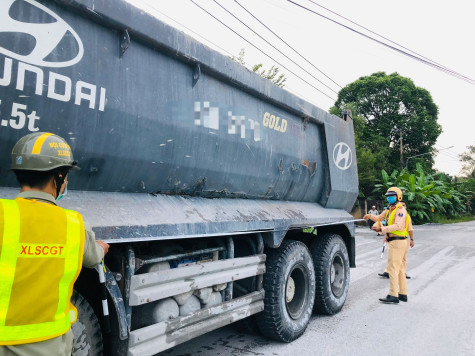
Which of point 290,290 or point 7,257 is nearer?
point 7,257

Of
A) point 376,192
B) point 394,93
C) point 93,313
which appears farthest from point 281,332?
point 394,93

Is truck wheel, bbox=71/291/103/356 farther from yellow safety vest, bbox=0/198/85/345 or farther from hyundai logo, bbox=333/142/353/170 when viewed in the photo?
hyundai logo, bbox=333/142/353/170

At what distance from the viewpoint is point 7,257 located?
1512 mm

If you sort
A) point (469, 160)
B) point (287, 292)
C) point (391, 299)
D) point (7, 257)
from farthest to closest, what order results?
point (469, 160), point (391, 299), point (287, 292), point (7, 257)

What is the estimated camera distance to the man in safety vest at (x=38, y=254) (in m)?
1.53

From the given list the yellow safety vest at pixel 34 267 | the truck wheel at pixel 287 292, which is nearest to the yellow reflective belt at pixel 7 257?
the yellow safety vest at pixel 34 267

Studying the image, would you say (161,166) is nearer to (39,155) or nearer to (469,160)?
(39,155)

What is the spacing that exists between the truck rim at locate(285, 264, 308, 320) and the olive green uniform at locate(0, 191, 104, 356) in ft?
9.53

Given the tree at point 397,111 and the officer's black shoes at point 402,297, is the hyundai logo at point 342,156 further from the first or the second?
the tree at point 397,111

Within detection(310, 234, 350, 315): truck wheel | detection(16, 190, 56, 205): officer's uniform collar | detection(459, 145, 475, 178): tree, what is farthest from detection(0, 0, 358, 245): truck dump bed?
detection(459, 145, 475, 178): tree

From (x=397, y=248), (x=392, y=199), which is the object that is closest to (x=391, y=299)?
(x=397, y=248)

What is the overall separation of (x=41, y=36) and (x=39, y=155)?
0.89 m

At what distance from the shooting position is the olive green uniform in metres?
1.56

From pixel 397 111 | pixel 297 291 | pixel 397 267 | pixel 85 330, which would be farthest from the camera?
pixel 397 111
